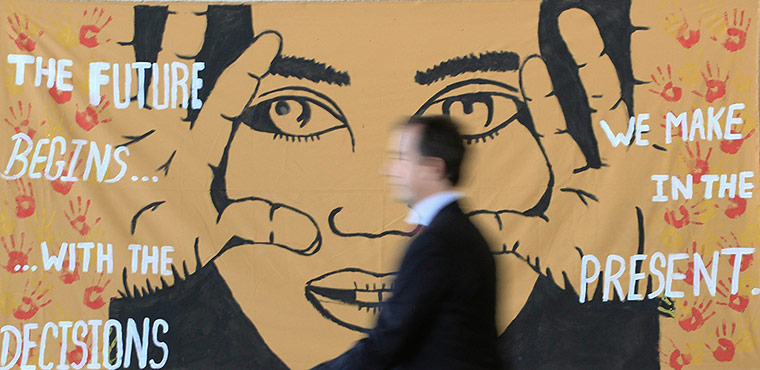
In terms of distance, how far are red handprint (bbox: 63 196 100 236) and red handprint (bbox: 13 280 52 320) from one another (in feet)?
0.93

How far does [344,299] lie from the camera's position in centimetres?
359

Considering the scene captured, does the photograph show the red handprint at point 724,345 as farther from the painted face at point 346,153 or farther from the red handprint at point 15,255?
the red handprint at point 15,255

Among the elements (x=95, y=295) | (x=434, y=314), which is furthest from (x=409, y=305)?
(x=95, y=295)

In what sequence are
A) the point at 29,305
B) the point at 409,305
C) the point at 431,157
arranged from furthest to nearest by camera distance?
the point at 29,305, the point at 431,157, the point at 409,305

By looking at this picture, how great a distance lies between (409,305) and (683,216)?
7.67ft

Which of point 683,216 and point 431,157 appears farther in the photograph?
point 683,216

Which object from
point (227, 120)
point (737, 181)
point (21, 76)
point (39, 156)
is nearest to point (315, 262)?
point (227, 120)

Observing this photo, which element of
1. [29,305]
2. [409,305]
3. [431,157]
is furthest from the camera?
[29,305]

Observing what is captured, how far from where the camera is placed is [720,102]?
361 cm

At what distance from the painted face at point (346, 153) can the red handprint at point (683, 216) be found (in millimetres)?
575

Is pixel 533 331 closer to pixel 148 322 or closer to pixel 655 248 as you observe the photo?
pixel 655 248

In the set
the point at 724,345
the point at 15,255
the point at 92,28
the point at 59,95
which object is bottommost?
the point at 724,345

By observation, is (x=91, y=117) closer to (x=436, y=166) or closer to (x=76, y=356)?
(x=76, y=356)

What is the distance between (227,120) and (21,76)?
89cm
